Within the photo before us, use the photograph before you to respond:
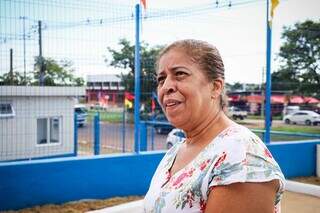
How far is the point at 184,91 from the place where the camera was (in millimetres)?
1474

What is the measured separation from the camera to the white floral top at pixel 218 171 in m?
1.17

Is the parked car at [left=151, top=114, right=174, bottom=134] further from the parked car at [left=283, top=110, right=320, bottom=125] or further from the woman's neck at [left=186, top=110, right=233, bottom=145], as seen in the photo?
the woman's neck at [left=186, top=110, right=233, bottom=145]

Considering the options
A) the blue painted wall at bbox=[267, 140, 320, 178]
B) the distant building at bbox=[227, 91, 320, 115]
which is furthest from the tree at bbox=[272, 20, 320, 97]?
the blue painted wall at bbox=[267, 140, 320, 178]

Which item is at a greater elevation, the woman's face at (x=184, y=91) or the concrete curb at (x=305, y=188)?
the woman's face at (x=184, y=91)

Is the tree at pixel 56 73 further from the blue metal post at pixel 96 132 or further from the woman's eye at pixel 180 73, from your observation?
the woman's eye at pixel 180 73

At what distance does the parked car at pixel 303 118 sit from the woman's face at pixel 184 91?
7.79m

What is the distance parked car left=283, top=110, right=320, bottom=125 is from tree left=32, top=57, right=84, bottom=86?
5864 mm

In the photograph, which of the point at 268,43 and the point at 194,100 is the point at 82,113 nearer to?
the point at 268,43

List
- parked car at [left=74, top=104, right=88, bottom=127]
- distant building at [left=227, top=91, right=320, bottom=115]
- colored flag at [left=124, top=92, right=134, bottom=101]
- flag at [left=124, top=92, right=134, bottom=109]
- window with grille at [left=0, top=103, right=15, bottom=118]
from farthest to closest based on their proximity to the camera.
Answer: parked car at [left=74, top=104, right=88, bottom=127] → distant building at [left=227, top=91, right=320, bottom=115] → flag at [left=124, top=92, right=134, bottom=109] → colored flag at [left=124, top=92, right=134, bottom=101] → window with grille at [left=0, top=103, right=15, bottom=118]

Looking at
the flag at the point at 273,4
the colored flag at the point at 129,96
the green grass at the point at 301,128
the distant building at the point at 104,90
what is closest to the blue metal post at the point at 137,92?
the distant building at the point at 104,90

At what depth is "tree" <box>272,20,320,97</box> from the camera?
31.4 ft

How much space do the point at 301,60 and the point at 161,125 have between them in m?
7.85

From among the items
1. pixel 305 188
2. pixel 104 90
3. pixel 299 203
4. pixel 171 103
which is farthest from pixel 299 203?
pixel 171 103

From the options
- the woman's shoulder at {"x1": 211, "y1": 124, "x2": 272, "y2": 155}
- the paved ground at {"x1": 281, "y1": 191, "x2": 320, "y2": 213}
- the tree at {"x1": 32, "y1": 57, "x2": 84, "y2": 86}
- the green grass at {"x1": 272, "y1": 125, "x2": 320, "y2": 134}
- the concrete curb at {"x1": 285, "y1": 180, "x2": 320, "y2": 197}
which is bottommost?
the paved ground at {"x1": 281, "y1": 191, "x2": 320, "y2": 213}
